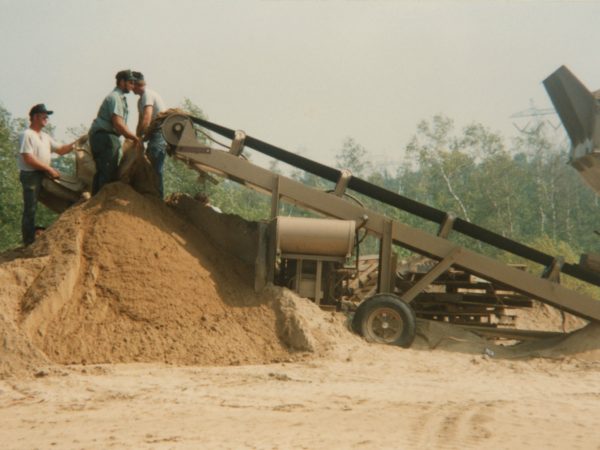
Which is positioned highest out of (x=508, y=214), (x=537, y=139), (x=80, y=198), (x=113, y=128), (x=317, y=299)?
(x=537, y=139)

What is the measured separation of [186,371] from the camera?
29.3 ft

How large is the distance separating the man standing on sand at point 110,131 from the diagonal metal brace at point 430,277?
4242 millimetres

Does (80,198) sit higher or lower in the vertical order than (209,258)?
higher

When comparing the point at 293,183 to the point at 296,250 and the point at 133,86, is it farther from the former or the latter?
the point at 133,86

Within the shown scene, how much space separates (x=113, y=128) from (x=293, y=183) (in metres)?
2.53

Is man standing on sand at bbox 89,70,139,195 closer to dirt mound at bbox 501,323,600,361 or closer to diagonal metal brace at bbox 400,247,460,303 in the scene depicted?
diagonal metal brace at bbox 400,247,460,303

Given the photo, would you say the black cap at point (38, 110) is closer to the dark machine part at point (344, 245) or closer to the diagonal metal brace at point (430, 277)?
the dark machine part at point (344, 245)

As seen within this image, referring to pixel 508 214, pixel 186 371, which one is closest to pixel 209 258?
pixel 186 371

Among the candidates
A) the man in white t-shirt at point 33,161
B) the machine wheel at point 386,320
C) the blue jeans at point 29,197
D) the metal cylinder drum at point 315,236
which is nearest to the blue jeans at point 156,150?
the man in white t-shirt at point 33,161

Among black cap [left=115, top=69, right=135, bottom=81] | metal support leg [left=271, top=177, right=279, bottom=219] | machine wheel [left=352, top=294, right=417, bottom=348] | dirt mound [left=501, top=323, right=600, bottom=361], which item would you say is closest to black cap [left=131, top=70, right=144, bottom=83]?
black cap [left=115, top=69, right=135, bottom=81]

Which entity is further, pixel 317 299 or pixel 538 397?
pixel 317 299

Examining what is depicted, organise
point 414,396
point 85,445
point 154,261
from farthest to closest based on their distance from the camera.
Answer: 1. point 154,261
2. point 414,396
3. point 85,445

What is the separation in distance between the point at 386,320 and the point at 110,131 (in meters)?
4.45

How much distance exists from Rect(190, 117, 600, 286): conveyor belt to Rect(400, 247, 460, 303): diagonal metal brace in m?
0.43
